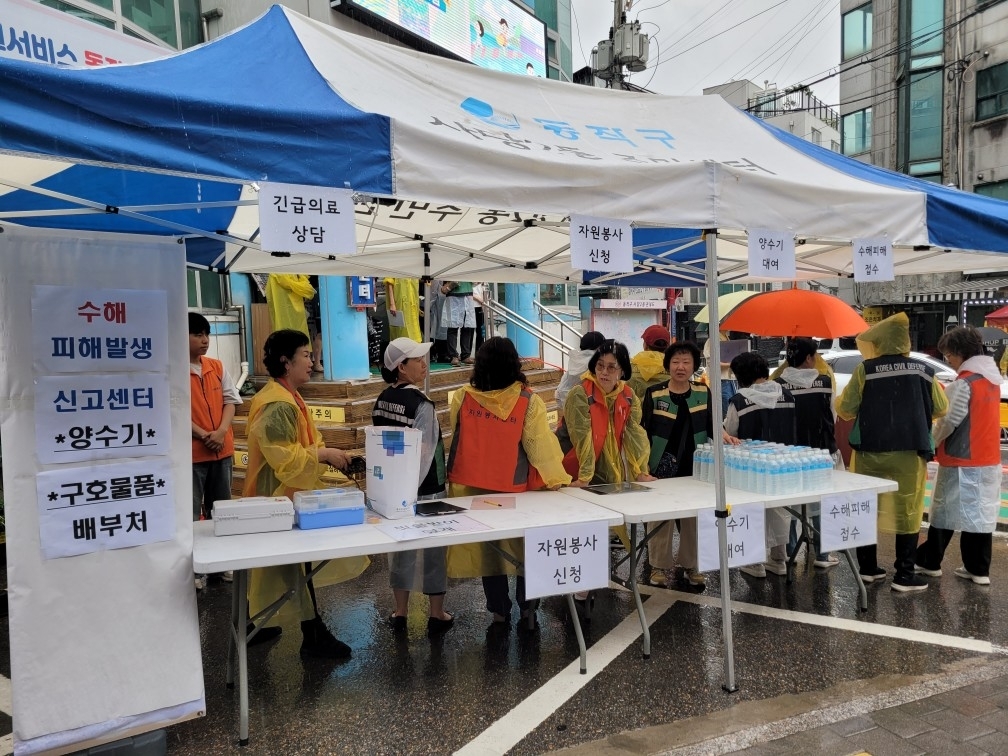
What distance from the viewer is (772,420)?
4922mm

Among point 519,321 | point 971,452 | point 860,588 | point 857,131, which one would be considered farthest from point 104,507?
point 857,131

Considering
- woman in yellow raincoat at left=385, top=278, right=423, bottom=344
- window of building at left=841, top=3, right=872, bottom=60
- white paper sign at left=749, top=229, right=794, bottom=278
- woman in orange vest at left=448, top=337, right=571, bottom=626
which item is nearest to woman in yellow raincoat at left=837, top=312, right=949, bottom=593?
white paper sign at left=749, top=229, right=794, bottom=278

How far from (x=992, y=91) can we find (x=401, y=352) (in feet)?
82.7

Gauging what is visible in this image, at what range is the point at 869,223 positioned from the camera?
372 centimetres

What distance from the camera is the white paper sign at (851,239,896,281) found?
3.75 meters

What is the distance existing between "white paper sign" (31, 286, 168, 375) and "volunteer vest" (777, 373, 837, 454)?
4181 mm

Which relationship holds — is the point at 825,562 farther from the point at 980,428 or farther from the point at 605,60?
the point at 605,60

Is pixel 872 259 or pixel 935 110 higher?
pixel 935 110

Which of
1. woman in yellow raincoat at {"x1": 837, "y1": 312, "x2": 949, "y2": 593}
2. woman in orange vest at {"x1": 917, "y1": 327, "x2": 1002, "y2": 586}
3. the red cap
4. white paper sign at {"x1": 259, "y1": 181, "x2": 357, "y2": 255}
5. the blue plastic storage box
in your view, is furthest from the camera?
the red cap

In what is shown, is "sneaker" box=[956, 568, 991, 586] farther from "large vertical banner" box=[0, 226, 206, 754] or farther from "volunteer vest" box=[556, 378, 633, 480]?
"large vertical banner" box=[0, 226, 206, 754]

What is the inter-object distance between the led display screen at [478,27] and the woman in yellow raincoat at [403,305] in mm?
3788

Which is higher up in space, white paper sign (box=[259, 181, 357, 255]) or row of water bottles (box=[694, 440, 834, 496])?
white paper sign (box=[259, 181, 357, 255])

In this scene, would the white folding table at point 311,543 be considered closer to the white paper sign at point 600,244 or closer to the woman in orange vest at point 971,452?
the white paper sign at point 600,244

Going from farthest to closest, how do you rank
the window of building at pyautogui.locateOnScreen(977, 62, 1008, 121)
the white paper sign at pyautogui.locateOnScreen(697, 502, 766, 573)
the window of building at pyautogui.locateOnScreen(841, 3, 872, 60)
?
the window of building at pyautogui.locateOnScreen(841, 3, 872, 60) → the window of building at pyautogui.locateOnScreen(977, 62, 1008, 121) → the white paper sign at pyautogui.locateOnScreen(697, 502, 766, 573)
